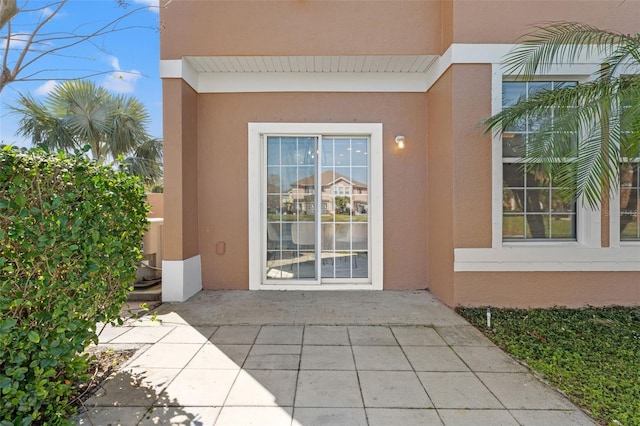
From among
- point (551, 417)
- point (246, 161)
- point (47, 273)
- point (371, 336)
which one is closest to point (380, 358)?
point (371, 336)

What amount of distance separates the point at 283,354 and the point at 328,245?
2615 millimetres

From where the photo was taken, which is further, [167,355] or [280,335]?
[280,335]

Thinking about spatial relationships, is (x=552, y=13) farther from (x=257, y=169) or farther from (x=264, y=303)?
(x=264, y=303)

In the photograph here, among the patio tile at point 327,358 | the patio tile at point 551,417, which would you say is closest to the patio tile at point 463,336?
the patio tile at point 551,417

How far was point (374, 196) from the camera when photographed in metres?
5.43

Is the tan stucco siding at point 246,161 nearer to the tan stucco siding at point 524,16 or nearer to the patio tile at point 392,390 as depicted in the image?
the tan stucco siding at point 524,16

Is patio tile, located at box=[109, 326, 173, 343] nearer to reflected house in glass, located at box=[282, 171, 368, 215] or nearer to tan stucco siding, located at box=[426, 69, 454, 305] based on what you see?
reflected house in glass, located at box=[282, 171, 368, 215]

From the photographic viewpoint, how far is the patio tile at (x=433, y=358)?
9.71 ft

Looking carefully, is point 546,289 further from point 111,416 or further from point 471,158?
point 111,416

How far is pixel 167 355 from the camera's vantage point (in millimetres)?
3178

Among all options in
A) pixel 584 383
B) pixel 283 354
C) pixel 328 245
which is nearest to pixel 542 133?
pixel 584 383

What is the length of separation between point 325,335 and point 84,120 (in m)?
7.80

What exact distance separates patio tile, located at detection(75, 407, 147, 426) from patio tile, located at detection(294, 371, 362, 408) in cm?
118

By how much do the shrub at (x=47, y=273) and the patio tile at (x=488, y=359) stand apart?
339cm
